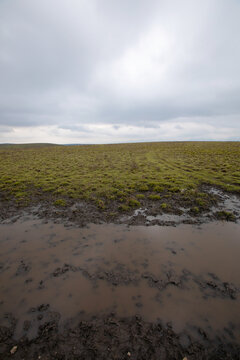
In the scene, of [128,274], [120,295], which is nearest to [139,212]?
[128,274]

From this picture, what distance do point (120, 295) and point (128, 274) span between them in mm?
968

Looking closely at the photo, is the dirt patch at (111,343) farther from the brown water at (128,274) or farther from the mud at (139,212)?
the mud at (139,212)

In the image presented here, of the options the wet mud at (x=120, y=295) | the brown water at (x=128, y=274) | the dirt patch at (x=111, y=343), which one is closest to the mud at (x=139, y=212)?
the brown water at (x=128, y=274)

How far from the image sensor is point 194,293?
562 centimetres

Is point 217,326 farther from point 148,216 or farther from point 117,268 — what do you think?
point 148,216

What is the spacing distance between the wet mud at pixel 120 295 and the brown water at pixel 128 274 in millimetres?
35

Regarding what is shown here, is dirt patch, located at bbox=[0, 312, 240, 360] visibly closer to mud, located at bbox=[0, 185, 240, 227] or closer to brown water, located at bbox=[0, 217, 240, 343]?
brown water, located at bbox=[0, 217, 240, 343]

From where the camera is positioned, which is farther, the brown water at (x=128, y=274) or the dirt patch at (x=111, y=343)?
the brown water at (x=128, y=274)

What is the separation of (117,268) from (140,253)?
1485 mm

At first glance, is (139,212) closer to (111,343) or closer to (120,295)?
(120,295)


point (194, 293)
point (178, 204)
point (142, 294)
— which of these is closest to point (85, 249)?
point (142, 294)

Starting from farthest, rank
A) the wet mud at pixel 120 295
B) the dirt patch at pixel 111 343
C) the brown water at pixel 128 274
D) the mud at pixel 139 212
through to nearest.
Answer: the mud at pixel 139 212 → the brown water at pixel 128 274 → the wet mud at pixel 120 295 → the dirt patch at pixel 111 343

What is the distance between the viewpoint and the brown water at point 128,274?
505cm

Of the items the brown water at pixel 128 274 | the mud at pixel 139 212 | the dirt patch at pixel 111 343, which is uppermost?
the mud at pixel 139 212
